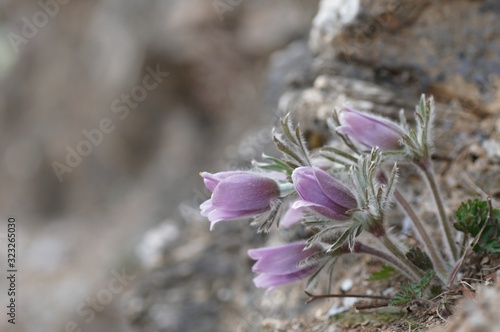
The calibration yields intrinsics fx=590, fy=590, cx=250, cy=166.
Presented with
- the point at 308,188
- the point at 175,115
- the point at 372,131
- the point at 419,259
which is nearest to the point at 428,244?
the point at 419,259

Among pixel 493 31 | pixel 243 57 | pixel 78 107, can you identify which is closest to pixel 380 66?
pixel 493 31

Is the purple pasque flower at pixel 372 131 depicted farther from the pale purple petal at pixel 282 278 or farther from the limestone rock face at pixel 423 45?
the limestone rock face at pixel 423 45

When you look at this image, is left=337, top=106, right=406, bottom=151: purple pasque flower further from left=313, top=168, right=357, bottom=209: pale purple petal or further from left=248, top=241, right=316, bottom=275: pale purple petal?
left=248, top=241, right=316, bottom=275: pale purple petal

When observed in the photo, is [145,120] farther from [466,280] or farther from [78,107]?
[466,280]

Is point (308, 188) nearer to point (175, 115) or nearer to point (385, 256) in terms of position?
point (385, 256)

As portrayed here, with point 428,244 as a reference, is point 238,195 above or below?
above

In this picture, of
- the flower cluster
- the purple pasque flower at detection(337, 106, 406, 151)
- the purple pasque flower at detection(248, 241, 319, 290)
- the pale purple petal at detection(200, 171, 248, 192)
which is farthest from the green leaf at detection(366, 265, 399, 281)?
the pale purple petal at detection(200, 171, 248, 192)

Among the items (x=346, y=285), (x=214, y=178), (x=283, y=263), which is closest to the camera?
(x=214, y=178)
